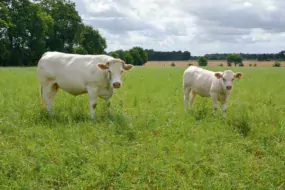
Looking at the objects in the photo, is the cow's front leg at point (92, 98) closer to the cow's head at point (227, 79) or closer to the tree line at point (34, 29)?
the cow's head at point (227, 79)

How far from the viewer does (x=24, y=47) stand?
176ft

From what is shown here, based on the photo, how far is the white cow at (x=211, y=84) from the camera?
30.2ft

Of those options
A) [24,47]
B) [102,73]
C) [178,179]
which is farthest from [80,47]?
[178,179]

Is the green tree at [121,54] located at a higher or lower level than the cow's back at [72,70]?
higher

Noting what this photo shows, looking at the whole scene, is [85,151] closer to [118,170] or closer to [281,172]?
[118,170]

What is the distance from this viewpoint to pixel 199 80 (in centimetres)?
1040

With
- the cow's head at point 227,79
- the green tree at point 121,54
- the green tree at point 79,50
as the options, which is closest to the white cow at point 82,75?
the cow's head at point 227,79

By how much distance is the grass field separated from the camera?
16.1 feet

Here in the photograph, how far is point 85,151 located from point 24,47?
5213cm

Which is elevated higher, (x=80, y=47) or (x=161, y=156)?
(x=80, y=47)

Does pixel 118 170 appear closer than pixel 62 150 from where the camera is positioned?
Yes

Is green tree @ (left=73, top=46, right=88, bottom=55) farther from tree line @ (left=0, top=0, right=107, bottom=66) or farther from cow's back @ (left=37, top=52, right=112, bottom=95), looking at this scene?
cow's back @ (left=37, top=52, right=112, bottom=95)

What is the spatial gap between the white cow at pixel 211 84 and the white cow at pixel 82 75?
2.55m

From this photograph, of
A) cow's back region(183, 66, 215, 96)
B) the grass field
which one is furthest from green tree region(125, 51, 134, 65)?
the grass field
